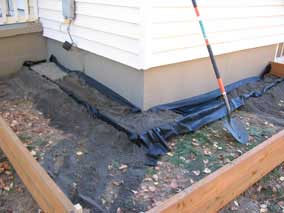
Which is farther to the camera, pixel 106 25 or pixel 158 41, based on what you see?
pixel 106 25

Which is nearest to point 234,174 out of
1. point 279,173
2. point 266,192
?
point 266,192

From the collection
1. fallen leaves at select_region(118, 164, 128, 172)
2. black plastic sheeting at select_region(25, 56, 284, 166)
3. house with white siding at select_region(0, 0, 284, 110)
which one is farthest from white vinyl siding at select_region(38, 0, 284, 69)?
fallen leaves at select_region(118, 164, 128, 172)

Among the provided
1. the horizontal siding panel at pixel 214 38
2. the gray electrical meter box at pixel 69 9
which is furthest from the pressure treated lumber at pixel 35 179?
the gray electrical meter box at pixel 69 9

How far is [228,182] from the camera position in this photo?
6.67 ft

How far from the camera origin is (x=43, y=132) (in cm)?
302

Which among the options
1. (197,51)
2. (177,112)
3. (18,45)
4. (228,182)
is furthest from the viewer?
(18,45)

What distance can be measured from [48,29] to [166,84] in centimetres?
214

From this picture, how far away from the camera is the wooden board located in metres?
4.81

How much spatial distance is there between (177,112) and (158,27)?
0.97 m

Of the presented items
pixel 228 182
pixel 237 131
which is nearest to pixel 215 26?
pixel 237 131

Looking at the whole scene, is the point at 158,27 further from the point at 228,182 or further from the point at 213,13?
the point at 228,182

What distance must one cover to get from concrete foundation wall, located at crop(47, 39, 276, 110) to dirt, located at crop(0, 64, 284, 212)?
20cm

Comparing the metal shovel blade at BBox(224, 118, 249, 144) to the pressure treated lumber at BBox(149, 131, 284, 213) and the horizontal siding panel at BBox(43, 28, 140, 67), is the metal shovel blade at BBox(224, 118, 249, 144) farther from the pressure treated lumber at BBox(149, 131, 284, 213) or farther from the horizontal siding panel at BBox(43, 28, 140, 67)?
the horizontal siding panel at BBox(43, 28, 140, 67)

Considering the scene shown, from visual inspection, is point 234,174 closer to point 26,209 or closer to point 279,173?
point 279,173
